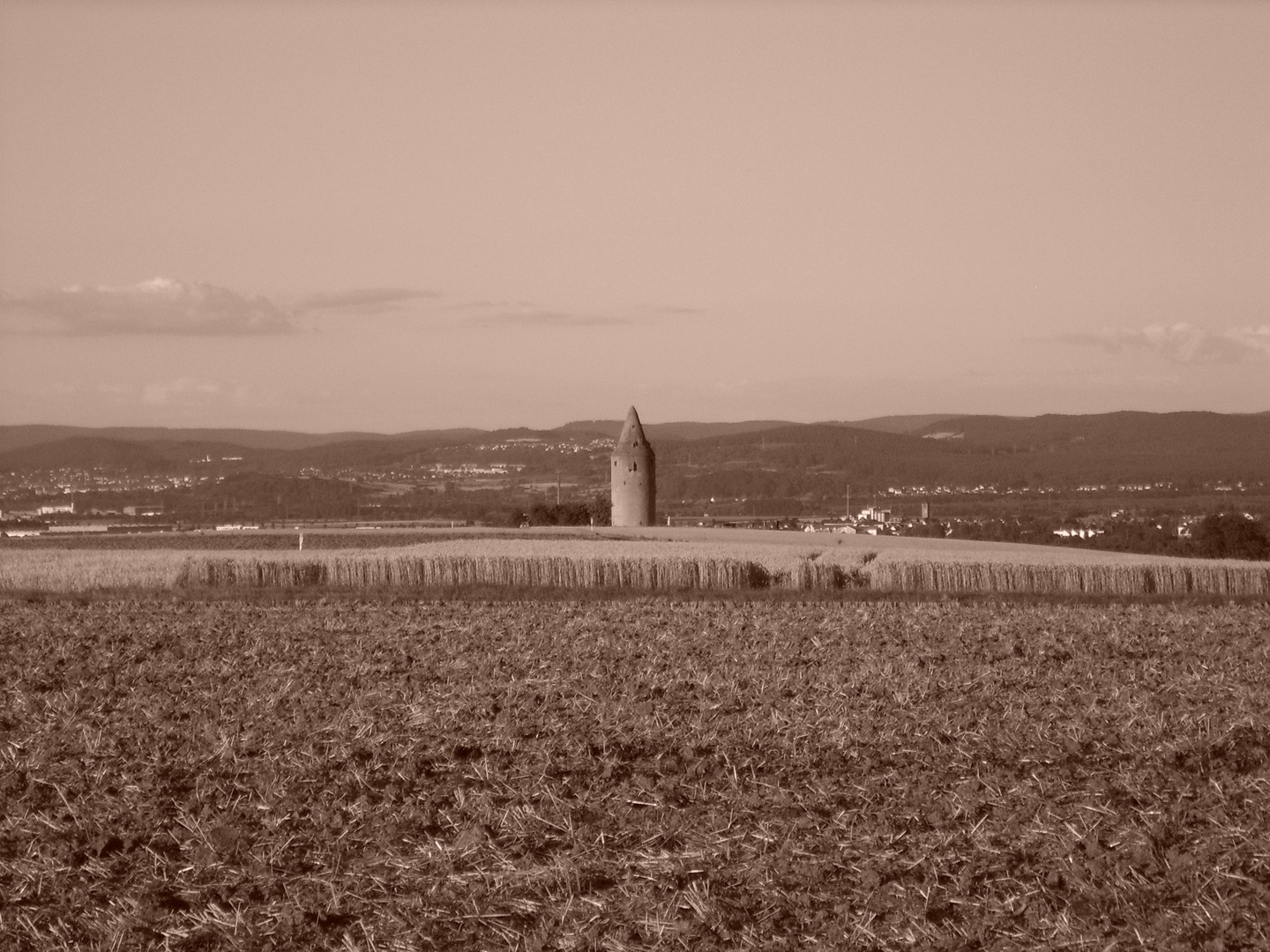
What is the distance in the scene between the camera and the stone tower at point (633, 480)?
8075 centimetres

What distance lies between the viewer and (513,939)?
7188mm

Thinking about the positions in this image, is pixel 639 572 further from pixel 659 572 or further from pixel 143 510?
pixel 143 510

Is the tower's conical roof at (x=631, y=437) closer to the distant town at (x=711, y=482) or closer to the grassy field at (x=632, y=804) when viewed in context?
the distant town at (x=711, y=482)

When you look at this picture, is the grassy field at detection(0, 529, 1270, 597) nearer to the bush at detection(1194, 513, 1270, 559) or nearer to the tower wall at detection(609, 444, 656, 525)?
the bush at detection(1194, 513, 1270, 559)

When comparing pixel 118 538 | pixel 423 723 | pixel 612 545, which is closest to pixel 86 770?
pixel 423 723

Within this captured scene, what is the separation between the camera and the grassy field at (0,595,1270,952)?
7391 mm

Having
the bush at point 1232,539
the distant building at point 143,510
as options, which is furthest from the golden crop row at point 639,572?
the distant building at point 143,510

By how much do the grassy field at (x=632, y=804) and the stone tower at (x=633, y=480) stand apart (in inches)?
2540

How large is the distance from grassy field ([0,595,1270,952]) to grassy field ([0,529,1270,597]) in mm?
18503

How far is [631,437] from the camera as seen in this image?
3214 inches

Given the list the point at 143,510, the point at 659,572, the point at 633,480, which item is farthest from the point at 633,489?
the point at 143,510

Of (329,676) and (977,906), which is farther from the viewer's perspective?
(329,676)

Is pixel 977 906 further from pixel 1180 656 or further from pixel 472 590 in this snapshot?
pixel 472 590

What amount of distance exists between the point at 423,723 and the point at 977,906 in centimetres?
555
